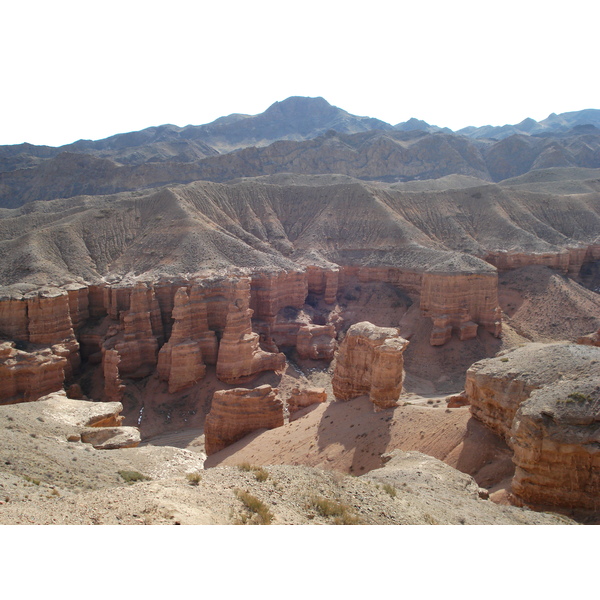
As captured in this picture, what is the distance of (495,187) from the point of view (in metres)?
70.5

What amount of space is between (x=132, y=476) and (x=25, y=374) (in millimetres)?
19821

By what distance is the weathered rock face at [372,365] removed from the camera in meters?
22.8

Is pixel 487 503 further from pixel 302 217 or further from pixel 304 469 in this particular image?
pixel 302 217

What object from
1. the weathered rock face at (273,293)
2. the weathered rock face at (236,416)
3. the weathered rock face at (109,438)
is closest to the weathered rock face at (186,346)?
the weathered rock face at (273,293)

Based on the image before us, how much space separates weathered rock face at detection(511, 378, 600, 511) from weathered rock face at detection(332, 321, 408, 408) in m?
9.03

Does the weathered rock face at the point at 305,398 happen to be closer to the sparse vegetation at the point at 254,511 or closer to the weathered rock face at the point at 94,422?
the weathered rock face at the point at 94,422

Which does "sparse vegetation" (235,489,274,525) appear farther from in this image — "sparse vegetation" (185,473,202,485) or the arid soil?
"sparse vegetation" (185,473,202,485)

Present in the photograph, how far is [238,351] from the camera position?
35.8m

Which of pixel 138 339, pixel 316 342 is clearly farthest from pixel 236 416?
pixel 316 342

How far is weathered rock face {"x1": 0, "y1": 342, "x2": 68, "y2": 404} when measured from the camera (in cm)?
2994

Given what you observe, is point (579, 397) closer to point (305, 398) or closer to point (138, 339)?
point (305, 398)

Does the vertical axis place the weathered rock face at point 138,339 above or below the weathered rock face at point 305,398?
above

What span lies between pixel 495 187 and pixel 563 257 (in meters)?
19.3

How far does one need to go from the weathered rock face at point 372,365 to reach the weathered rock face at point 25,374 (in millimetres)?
18930
